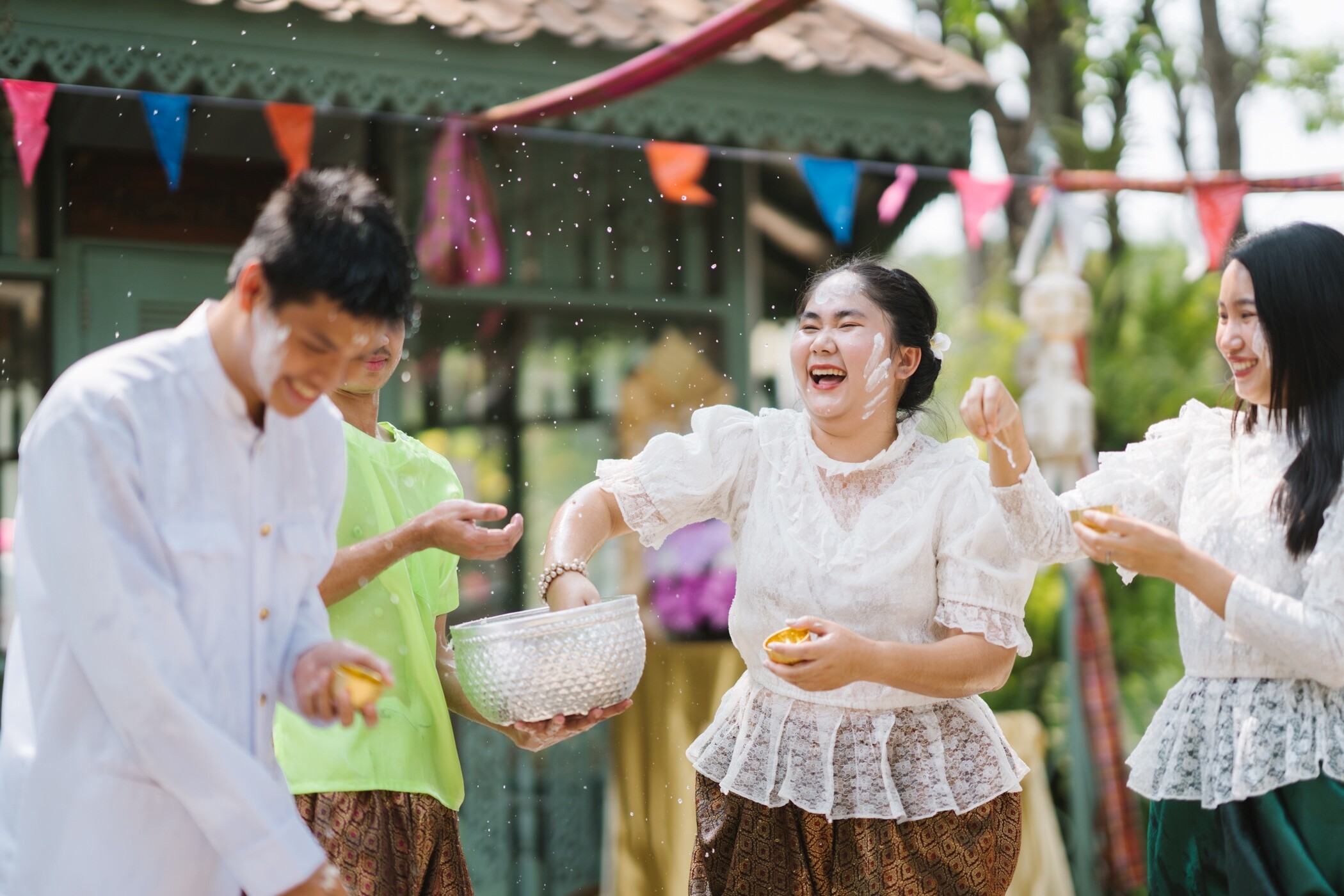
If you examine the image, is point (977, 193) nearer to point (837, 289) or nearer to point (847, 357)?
point (837, 289)

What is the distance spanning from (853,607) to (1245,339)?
975mm

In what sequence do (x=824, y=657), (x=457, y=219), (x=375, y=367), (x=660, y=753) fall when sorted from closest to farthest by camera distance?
(x=824, y=657) < (x=375, y=367) < (x=660, y=753) < (x=457, y=219)

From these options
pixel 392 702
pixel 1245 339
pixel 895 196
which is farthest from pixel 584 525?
pixel 895 196

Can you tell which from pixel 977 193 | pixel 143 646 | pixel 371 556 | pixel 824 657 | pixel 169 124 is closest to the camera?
pixel 143 646

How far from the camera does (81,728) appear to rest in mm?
1698

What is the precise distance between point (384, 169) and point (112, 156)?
41.2 inches

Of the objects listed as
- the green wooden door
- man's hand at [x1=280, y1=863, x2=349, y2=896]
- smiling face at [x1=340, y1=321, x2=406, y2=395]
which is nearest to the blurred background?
the green wooden door

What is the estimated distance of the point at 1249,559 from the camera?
2.51 metres

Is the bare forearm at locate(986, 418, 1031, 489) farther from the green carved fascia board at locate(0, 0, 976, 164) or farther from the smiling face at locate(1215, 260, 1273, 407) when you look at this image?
the green carved fascia board at locate(0, 0, 976, 164)

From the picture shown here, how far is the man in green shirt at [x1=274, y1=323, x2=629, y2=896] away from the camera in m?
2.26

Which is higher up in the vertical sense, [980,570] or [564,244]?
[564,244]

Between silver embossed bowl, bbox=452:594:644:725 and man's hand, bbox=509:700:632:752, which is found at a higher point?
silver embossed bowl, bbox=452:594:644:725

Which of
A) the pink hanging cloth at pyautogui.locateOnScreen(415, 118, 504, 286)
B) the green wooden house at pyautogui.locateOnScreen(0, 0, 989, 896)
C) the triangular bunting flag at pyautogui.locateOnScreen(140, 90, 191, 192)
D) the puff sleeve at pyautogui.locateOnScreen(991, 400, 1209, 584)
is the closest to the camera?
the puff sleeve at pyautogui.locateOnScreen(991, 400, 1209, 584)

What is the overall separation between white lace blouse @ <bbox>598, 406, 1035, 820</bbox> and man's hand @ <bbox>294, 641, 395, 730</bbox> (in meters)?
0.84
